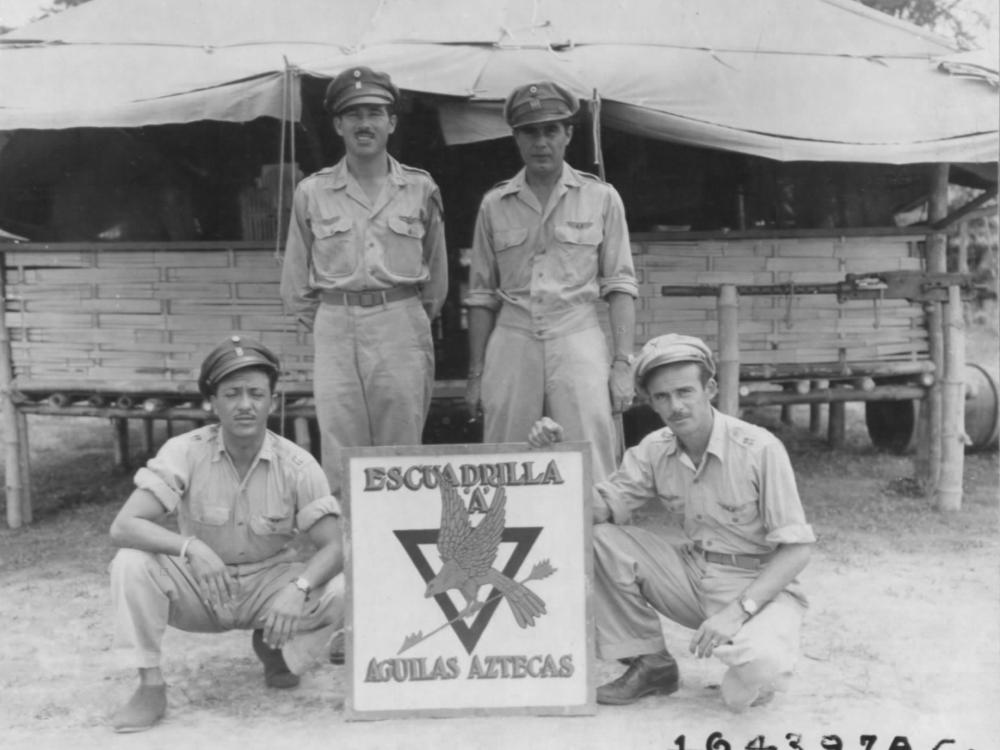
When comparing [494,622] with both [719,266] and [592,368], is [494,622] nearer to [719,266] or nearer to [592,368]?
[592,368]

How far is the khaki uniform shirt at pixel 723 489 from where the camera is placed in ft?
11.0

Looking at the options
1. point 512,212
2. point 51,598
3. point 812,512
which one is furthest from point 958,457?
point 51,598

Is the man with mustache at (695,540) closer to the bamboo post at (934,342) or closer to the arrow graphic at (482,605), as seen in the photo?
the arrow graphic at (482,605)

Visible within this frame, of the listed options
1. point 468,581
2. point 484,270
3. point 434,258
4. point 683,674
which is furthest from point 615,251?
point 683,674

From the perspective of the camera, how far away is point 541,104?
3965mm

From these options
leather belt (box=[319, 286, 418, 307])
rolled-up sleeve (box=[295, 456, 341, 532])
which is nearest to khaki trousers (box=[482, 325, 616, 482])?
leather belt (box=[319, 286, 418, 307])

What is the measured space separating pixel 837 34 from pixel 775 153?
205cm

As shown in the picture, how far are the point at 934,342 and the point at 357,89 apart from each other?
441 cm

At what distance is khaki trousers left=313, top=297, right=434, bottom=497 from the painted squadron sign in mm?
843

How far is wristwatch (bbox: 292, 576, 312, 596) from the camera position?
11.0 feet

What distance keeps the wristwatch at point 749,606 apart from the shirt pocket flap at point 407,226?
78.3 inches

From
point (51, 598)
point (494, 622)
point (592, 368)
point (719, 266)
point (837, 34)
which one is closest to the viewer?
point (494, 622)

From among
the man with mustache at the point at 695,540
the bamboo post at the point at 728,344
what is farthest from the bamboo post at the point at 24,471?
the man with mustache at the point at 695,540

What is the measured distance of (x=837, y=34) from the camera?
693cm
